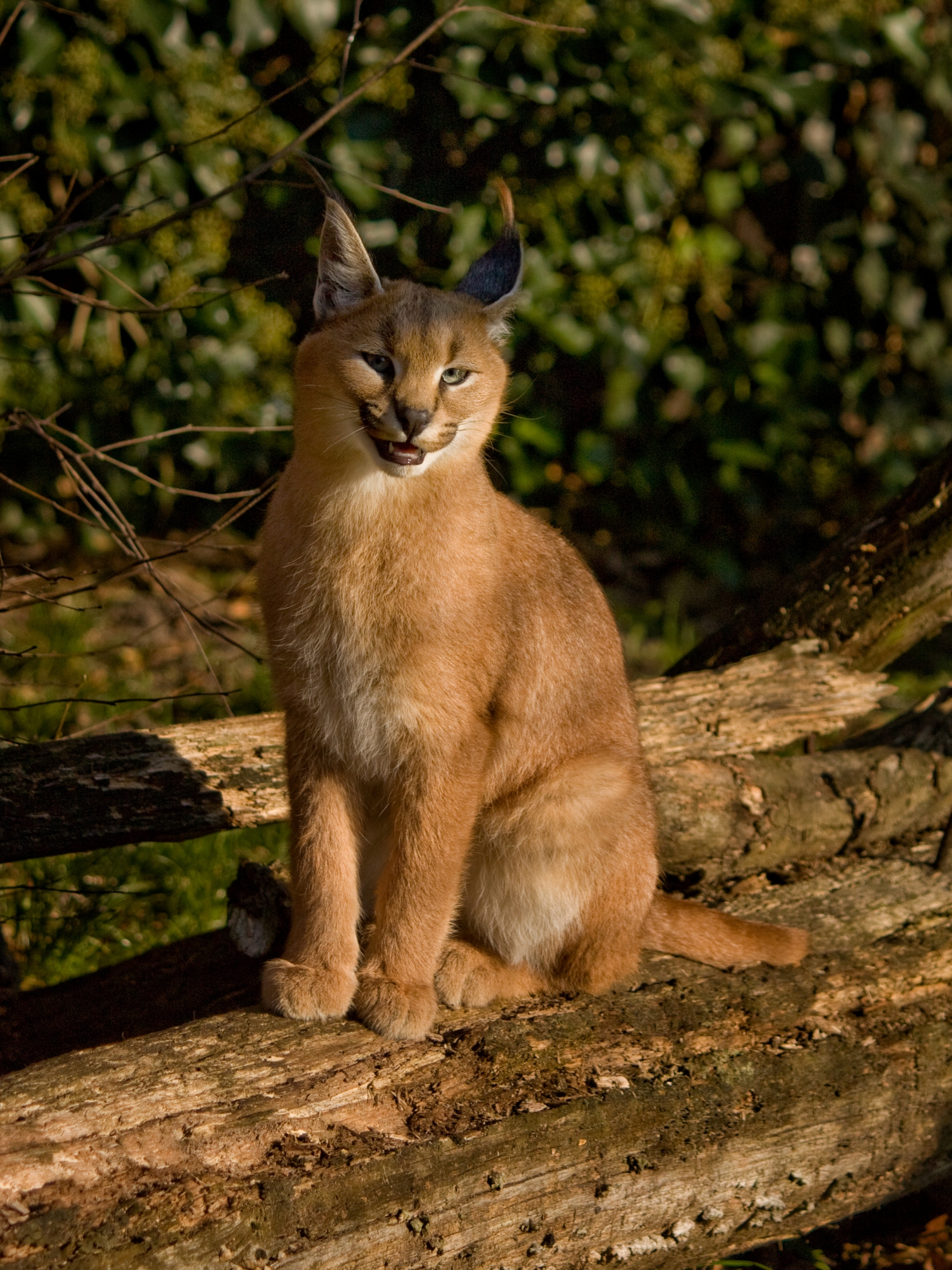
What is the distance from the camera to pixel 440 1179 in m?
2.12

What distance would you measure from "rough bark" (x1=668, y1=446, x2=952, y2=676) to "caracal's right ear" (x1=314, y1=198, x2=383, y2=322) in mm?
1942

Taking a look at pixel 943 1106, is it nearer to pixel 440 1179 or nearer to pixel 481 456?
pixel 440 1179

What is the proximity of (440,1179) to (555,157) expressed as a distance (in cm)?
430

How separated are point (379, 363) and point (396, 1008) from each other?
1.32 meters

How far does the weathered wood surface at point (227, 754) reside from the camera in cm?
284

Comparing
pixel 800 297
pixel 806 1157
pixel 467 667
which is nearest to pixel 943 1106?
pixel 806 1157

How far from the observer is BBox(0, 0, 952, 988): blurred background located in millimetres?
4672

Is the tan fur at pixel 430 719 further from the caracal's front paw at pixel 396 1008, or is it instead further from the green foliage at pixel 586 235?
the green foliage at pixel 586 235

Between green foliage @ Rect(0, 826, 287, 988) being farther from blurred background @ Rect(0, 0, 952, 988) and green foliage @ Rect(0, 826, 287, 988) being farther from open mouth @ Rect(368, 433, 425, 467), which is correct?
open mouth @ Rect(368, 433, 425, 467)

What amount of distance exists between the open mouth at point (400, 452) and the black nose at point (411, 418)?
0.07ft

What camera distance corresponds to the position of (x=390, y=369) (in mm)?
2551

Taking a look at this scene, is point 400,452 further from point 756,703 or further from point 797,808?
point 756,703

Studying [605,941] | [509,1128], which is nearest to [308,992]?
[509,1128]

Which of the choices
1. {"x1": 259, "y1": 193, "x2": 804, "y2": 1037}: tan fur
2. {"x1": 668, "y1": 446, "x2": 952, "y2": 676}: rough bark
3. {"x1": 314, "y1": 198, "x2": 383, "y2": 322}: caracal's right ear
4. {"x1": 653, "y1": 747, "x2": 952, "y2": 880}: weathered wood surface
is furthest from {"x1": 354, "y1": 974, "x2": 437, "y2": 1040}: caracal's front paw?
{"x1": 668, "y1": 446, "x2": 952, "y2": 676}: rough bark
